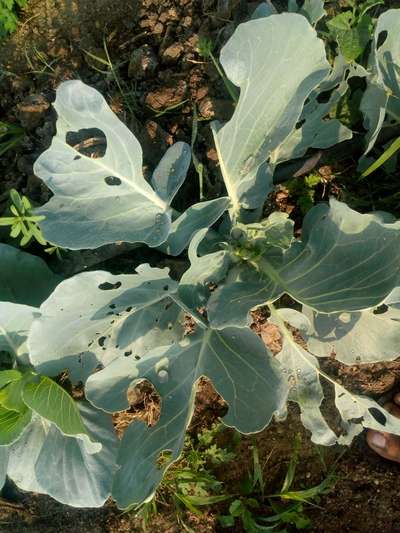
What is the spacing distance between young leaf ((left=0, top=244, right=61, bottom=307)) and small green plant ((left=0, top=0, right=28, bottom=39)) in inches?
35.2

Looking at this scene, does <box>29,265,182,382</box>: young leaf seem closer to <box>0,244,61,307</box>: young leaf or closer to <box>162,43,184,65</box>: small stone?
<box>0,244,61,307</box>: young leaf

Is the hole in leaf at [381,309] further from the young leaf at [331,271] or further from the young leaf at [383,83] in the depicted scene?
the young leaf at [383,83]

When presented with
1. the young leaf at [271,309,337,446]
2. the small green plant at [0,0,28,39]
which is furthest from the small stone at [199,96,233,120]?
the small green plant at [0,0,28,39]

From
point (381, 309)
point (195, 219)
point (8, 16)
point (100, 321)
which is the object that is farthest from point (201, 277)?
point (8, 16)

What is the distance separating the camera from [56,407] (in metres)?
1.77

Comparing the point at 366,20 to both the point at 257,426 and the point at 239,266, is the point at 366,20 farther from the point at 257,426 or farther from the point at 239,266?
the point at 257,426

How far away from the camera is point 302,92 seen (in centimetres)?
160

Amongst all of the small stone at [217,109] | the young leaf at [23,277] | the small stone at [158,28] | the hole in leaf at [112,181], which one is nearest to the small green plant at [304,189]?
the small stone at [217,109]

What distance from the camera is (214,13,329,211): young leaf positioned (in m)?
1.54

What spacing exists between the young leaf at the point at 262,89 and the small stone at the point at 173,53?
1.89 ft

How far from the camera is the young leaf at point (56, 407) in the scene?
1676 mm

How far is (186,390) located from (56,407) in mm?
373

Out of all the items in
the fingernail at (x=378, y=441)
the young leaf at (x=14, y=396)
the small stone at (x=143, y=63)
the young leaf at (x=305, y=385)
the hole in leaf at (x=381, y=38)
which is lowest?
the fingernail at (x=378, y=441)

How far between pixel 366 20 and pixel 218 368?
1.12 metres
